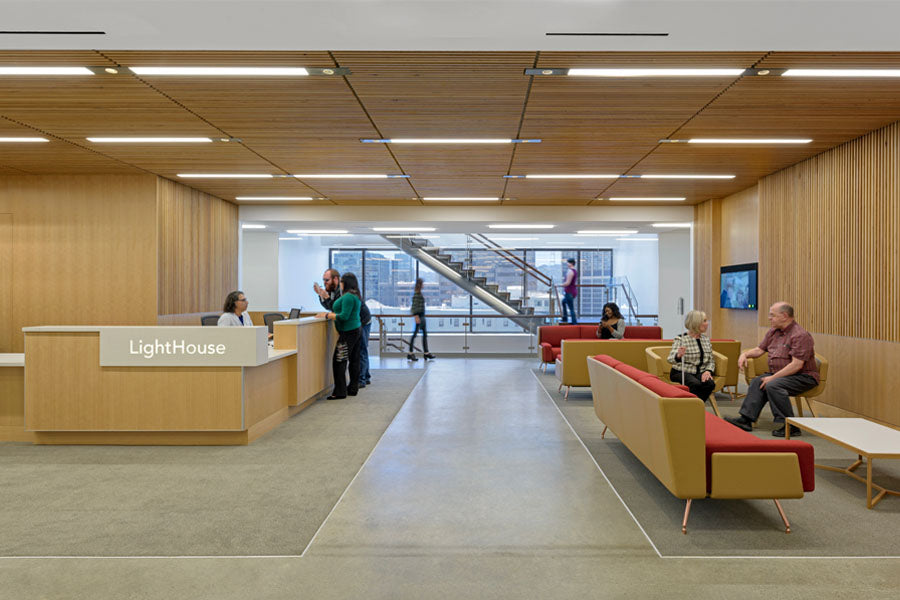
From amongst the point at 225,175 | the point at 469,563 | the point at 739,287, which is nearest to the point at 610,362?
the point at 469,563

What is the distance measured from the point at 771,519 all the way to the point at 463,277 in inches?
475

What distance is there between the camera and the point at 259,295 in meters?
15.5

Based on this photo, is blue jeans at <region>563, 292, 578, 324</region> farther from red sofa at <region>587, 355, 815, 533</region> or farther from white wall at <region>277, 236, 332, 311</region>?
red sofa at <region>587, 355, 815, 533</region>

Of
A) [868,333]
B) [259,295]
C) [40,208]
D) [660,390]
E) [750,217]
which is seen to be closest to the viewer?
[660,390]

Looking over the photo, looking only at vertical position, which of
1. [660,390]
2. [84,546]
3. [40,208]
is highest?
[40,208]

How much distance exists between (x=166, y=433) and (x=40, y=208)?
17.0 feet

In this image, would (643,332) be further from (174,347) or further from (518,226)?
(174,347)

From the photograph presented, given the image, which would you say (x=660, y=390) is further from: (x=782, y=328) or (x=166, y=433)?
(x=166, y=433)

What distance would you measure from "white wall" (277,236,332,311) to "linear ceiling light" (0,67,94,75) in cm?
1095

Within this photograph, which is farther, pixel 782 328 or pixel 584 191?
pixel 584 191

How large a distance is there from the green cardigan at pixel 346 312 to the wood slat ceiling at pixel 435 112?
181 centimetres

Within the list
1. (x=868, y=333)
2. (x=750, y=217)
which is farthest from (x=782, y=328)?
(x=750, y=217)

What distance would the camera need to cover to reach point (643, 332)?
1118cm

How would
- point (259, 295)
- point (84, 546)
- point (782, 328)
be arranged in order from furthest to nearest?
point (259, 295) < point (782, 328) < point (84, 546)
